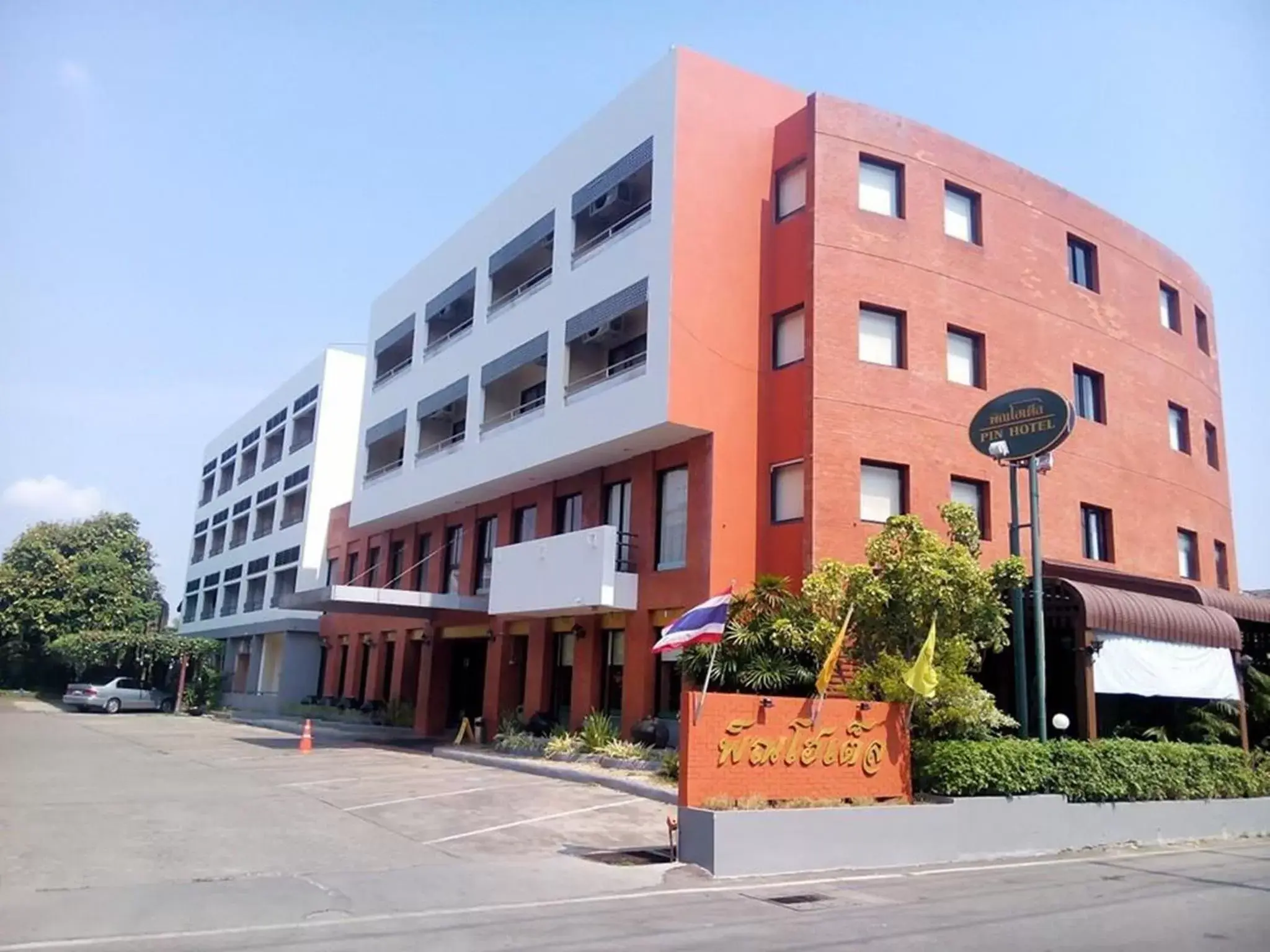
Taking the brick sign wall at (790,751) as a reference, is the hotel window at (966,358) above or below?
above

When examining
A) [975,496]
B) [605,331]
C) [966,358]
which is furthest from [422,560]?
[966,358]

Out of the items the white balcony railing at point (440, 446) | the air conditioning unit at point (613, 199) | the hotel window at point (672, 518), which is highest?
the air conditioning unit at point (613, 199)

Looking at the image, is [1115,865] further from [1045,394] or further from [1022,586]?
[1045,394]

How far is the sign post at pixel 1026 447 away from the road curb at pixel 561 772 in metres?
6.02

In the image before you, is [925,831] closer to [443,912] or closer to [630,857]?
[630,857]

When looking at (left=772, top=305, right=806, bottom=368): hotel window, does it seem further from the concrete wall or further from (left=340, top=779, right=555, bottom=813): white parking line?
the concrete wall

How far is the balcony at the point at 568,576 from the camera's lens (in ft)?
74.7

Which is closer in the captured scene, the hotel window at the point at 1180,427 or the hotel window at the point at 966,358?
the hotel window at the point at 966,358

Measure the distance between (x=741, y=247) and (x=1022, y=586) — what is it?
997 cm

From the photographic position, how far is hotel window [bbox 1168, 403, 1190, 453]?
28.4m

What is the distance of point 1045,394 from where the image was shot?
700 inches

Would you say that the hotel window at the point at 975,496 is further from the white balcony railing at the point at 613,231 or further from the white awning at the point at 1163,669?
the white balcony railing at the point at 613,231

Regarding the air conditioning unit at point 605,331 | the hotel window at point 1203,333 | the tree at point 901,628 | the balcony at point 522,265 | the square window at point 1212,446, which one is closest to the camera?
the tree at point 901,628

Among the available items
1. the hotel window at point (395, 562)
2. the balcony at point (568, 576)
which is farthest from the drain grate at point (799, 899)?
the hotel window at point (395, 562)
